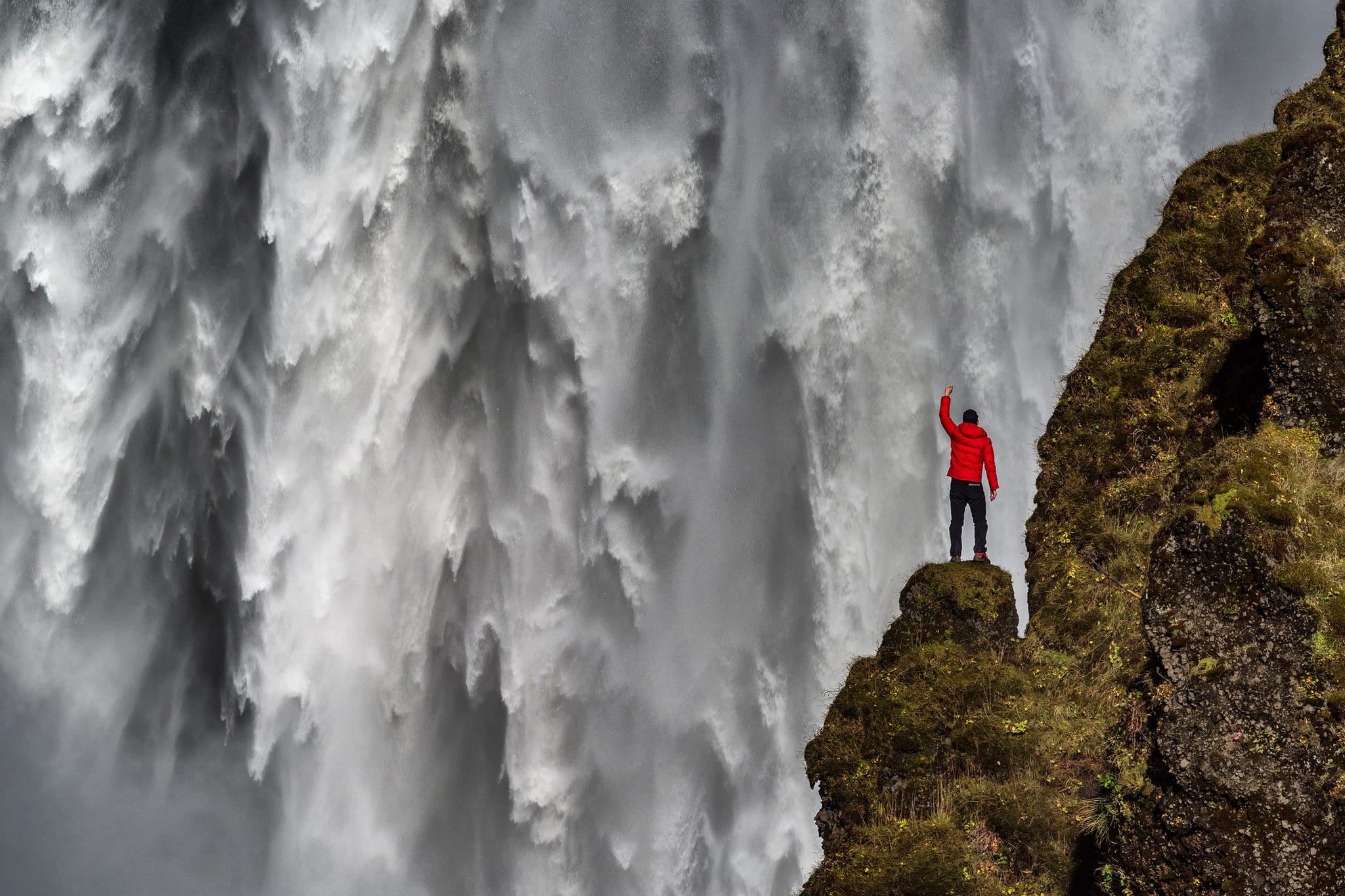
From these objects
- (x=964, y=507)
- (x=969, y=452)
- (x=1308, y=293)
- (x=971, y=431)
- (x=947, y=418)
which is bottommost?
(x=1308, y=293)

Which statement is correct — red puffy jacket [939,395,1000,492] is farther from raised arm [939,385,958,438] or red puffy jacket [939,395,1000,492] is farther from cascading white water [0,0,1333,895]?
cascading white water [0,0,1333,895]

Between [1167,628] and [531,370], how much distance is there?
2519cm

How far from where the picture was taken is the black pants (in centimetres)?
1166

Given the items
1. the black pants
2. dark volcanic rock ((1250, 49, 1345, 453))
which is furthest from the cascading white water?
dark volcanic rock ((1250, 49, 1345, 453))

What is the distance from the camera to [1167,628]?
243 inches

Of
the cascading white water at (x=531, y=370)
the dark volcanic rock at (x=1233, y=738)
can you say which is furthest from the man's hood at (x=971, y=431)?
the cascading white water at (x=531, y=370)

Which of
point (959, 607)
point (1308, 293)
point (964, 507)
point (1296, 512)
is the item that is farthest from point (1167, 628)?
point (964, 507)

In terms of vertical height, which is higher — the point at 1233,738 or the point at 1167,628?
the point at 1167,628

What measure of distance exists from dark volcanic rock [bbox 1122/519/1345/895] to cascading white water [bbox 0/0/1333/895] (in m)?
23.3

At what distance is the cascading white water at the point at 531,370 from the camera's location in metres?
29.8

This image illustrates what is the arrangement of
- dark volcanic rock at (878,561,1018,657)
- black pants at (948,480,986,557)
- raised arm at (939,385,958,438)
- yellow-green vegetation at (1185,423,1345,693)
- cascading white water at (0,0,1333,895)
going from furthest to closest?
cascading white water at (0,0,1333,895), black pants at (948,480,986,557), raised arm at (939,385,958,438), dark volcanic rock at (878,561,1018,657), yellow-green vegetation at (1185,423,1345,693)

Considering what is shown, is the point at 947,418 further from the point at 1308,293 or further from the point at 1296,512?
the point at 1296,512

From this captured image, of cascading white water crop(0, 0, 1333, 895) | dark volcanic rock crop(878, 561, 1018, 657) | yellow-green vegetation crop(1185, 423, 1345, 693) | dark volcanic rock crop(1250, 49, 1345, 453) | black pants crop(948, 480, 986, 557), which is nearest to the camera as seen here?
yellow-green vegetation crop(1185, 423, 1345, 693)

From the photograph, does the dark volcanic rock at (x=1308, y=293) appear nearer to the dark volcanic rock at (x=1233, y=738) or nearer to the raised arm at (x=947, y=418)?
the dark volcanic rock at (x=1233, y=738)
